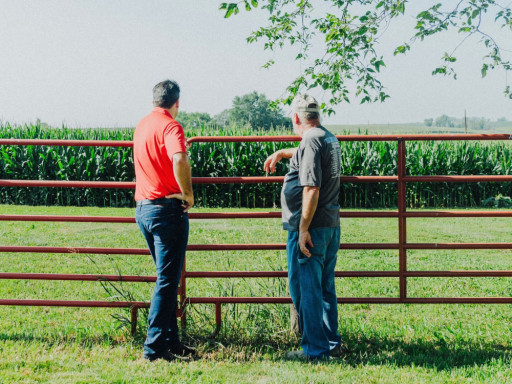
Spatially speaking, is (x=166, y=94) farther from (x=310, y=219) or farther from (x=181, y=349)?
(x=181, y=349)

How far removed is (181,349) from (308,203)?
165 cm

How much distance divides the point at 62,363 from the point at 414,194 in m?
17.9

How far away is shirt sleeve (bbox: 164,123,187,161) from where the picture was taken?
162 inches

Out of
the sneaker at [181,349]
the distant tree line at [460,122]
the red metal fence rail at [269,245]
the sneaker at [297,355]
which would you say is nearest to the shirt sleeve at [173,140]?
the red metal fence rail at [269,245]

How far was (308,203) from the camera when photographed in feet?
13.7

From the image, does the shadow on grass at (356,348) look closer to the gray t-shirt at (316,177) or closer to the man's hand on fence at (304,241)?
the man's hand on fence at (304,241)

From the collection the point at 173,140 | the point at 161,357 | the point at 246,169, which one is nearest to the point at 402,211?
the point at 173,140

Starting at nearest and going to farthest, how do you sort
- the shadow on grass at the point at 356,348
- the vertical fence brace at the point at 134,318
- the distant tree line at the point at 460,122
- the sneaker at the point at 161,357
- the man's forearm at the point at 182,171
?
the man's forearm at the point at 182,171
the sneaker at the point at 161,357
the shadow on grass at the point at 356,348
the vertical fence brace at the point at 134,318
the distant tree line at the point at 460,122

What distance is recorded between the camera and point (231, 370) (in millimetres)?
4383

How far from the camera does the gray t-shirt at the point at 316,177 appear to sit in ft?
13.7

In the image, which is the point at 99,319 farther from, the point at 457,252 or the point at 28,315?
the point at 457,252

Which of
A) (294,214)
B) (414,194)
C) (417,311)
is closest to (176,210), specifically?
(294,214)

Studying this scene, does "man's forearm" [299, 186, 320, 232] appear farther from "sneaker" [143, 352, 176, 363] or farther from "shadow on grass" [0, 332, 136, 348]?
"shadow on grass" [0, 332, 136, 348]

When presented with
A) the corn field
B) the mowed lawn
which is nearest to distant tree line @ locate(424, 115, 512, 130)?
the corn field
